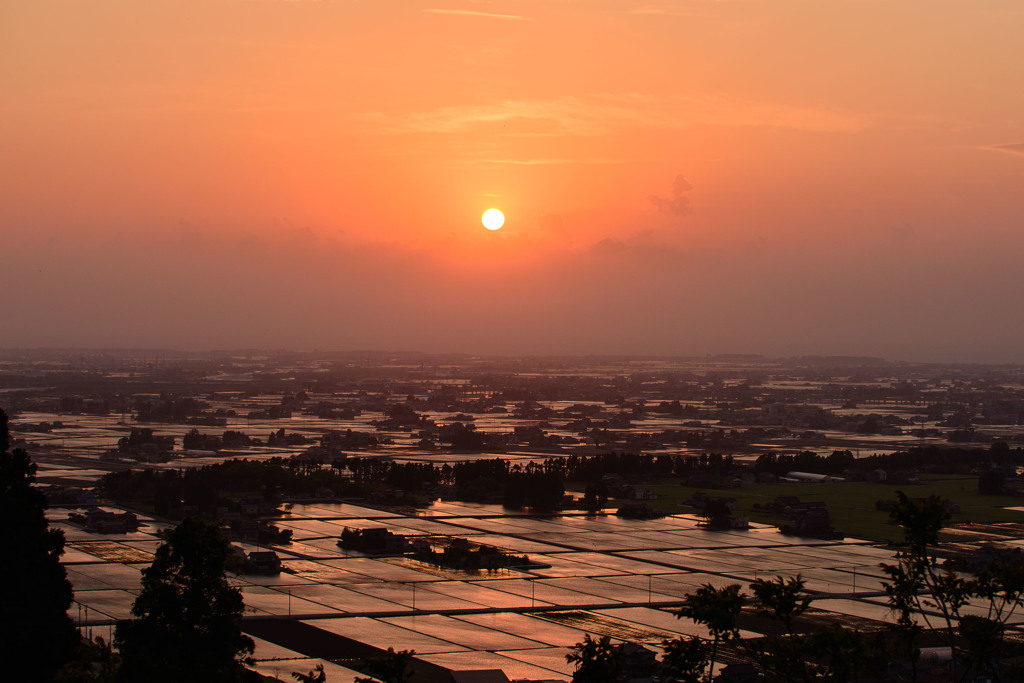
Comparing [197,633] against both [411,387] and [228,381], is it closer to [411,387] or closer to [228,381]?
[411,387]

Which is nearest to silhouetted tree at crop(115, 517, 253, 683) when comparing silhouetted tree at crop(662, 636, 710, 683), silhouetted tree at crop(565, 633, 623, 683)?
silhouetted tree at crop(565, 633, 623, 683)

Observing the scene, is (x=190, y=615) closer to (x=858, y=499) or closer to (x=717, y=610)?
(x=717, y=610)

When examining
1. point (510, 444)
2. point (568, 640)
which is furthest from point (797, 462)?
point (568, 640)

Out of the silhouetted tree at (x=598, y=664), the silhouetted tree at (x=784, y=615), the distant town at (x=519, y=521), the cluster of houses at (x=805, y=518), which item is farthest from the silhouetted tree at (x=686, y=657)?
the cluster of houses at (x=805, y=518)

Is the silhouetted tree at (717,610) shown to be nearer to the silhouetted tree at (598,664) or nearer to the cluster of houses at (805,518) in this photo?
the silhouetted tree at (598,664)

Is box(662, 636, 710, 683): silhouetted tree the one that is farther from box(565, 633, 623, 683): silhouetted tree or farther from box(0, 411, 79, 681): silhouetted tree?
box(0, 411, 79, 681): silhouetted tree

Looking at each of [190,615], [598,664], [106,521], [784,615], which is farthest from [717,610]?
[106,521]
